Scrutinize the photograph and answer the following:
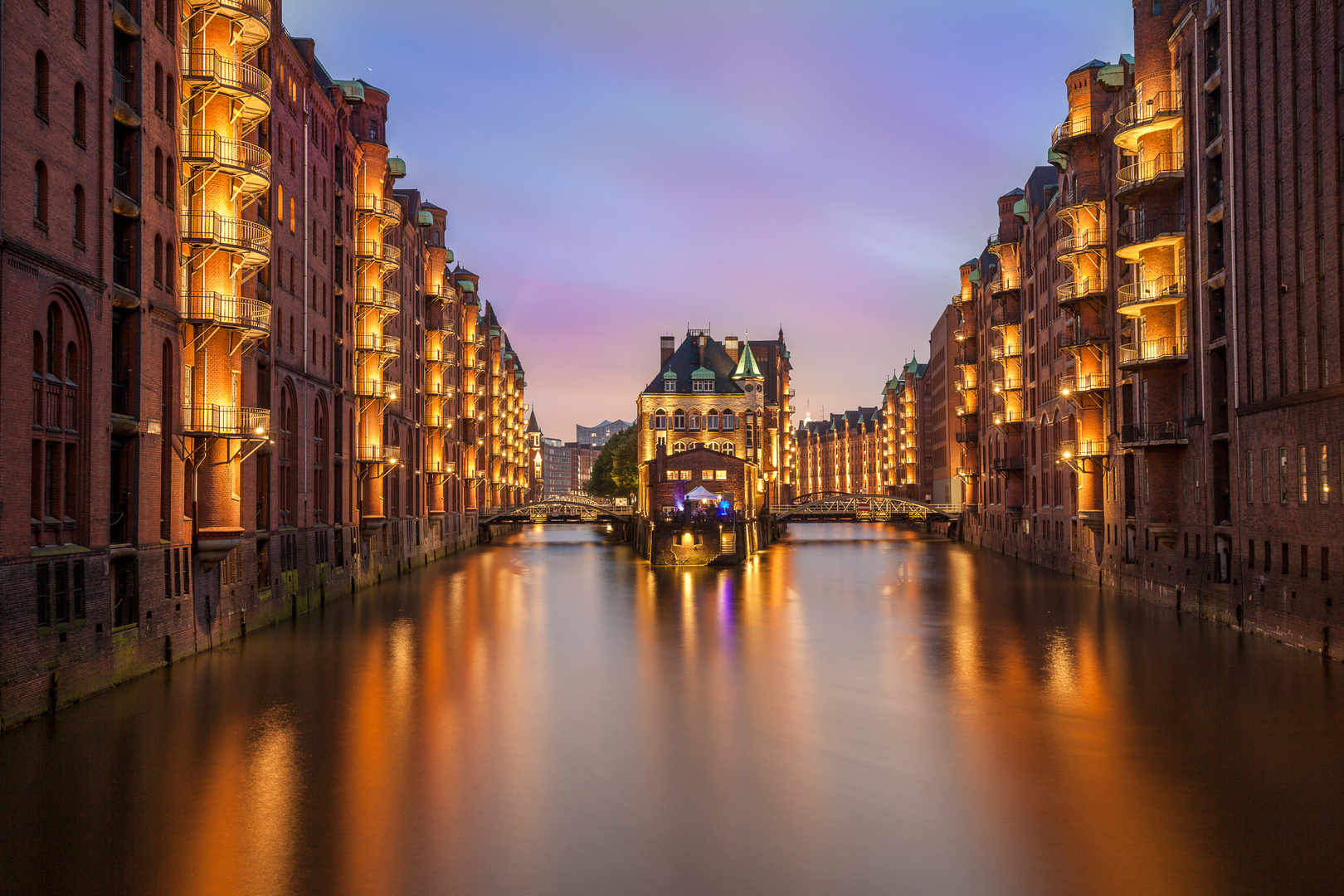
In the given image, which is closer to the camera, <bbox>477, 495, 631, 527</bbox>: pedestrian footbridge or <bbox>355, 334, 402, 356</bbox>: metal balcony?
<bbox>355, 334, 402, 356</bbox>: metal balcony

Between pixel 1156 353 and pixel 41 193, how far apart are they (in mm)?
41753

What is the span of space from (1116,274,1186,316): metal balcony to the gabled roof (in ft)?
229

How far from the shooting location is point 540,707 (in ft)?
97.9

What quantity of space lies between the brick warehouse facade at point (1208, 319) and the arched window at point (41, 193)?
35.7 meters

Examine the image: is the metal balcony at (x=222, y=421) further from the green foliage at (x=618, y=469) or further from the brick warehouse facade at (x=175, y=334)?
the green foliage at (x=618, y=469)

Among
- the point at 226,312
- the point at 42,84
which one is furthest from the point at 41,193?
the point at 226,312

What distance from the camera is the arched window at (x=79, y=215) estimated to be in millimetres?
28438

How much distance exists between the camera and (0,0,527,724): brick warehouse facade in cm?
2603

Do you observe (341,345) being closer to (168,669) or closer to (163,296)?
(163,296)

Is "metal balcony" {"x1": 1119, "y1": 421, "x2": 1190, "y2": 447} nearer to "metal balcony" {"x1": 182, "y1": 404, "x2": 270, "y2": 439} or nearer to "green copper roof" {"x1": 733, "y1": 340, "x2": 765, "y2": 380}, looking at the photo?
"metal balcony" {"x1": 182, "y1": 404, "x2": 270, "y2": 439}

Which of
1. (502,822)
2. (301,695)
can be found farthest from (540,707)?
(502,822)

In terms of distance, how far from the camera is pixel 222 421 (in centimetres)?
3694

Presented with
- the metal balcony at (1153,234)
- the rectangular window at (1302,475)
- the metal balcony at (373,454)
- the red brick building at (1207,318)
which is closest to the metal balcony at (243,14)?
the metal balcony at (373,454)

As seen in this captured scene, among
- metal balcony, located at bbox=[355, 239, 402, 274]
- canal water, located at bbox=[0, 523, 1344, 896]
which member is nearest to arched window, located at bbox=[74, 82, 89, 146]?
canal water, located at bbox=[0, 523, 1344, 896]
